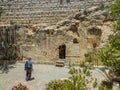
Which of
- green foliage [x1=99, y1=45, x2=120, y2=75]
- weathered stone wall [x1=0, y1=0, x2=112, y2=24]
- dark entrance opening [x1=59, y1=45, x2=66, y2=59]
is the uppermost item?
weathered stone wall [x1=0, y1=0, x2=112, y2=24]

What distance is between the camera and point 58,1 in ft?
107

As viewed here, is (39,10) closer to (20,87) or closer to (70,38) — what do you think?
(70,38)

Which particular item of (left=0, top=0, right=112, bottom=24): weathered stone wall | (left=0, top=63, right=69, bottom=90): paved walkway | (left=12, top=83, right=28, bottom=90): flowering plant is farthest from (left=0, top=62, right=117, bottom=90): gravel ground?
(left=0, top=0, right=112, bottom=24): weathered stone wall

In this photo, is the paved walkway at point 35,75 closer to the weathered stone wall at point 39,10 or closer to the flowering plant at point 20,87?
the flowering plant at point 20,87

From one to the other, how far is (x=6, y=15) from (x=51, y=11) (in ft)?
15.7

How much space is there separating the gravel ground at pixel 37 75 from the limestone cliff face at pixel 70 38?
3352 millimetres

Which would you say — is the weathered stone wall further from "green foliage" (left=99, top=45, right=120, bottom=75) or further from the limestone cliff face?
"green foliage" (left=99, top=45, right=120, bottom=75)

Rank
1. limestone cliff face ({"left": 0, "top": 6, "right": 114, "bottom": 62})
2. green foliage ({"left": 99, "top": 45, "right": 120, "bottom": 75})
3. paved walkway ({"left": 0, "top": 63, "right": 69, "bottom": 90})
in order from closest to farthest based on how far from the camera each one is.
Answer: green foliage ({"left": 99, "top": 45, "right": 120, "bottom": 75}), paved walkway ({"left": 0, "top": 63, "right": 69, "bottom": 90}), limestone cliff face ({"left": 0, "top": 6, "right": 114, "bottom": 62})

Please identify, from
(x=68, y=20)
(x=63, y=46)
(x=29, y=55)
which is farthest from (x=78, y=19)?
(x=29, y=55)

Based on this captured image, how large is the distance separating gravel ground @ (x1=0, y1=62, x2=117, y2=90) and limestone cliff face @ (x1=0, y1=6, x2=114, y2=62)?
335 centimetres

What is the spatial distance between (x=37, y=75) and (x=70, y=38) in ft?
21.8

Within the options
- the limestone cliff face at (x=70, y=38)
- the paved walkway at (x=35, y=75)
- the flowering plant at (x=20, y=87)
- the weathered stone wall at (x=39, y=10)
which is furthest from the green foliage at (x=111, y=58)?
the weathered stone wall at (x=39, y=10)

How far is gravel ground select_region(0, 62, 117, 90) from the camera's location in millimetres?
19958

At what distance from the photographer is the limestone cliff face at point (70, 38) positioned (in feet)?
89.6
